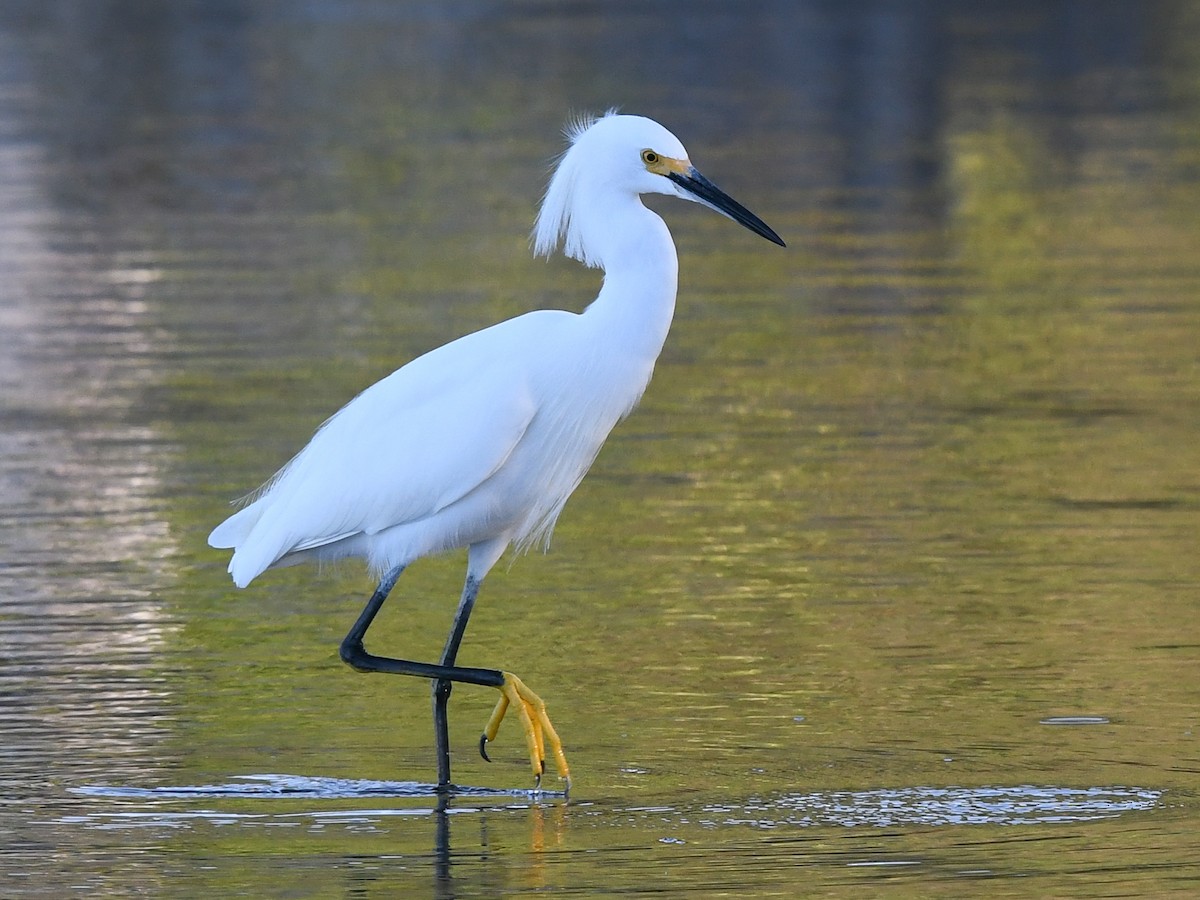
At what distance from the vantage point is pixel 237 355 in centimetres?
1434

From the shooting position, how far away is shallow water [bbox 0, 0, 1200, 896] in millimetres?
6316

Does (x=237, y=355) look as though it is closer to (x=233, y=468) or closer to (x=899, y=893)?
(x=233, y=468)

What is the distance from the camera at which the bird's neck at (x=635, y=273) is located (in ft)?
23.2

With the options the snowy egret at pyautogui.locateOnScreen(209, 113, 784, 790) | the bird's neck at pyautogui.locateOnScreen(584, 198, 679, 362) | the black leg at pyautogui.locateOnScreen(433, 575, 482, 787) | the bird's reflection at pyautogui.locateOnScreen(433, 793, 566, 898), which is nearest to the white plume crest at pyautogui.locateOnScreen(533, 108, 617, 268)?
the snowy egret at pyautogui.locateOnScreen(209, 113, 784, 790)

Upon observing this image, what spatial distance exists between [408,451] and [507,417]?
33 cm

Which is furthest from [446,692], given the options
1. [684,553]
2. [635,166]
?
[684,553]

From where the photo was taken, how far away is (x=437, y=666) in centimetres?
723

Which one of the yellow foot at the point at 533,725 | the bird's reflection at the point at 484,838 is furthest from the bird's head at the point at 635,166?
the bird's reflection at the point at 484,838

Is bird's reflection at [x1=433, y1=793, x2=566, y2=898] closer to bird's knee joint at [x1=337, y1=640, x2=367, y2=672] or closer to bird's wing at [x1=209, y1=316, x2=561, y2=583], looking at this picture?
bird's knee joint at [x1=337, y1=640, x2=367, y2=672]

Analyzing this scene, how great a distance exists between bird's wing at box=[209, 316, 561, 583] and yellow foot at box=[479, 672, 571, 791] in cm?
58

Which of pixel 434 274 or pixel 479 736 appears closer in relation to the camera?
pixel 479 736

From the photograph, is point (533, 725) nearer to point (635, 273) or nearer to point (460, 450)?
point (460, 450)

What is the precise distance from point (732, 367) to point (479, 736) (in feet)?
20.6

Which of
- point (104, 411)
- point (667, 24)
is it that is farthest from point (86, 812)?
point (667, 24)
